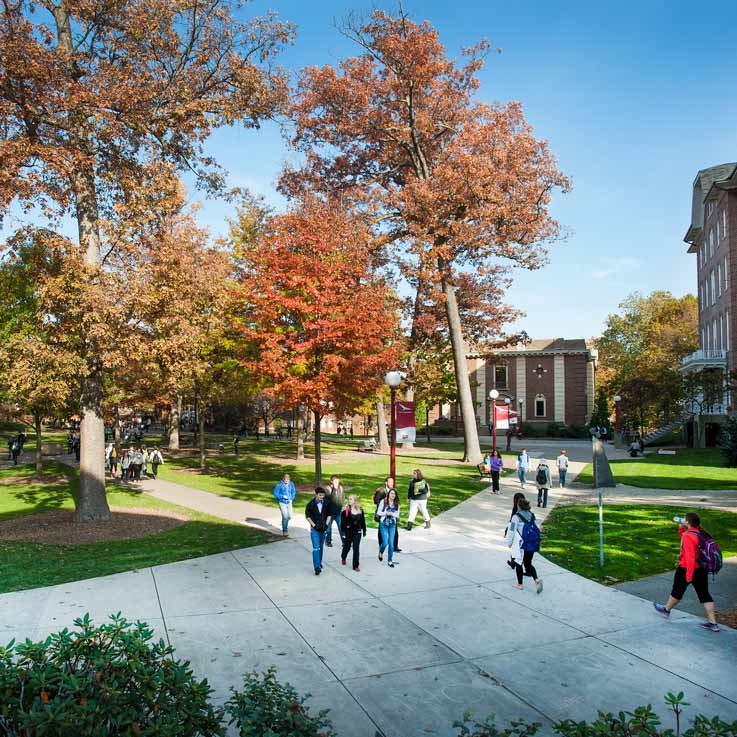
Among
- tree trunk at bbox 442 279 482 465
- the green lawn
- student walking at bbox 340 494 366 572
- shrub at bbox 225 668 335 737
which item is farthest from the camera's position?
tree trunk at bbox 442 279 482 465

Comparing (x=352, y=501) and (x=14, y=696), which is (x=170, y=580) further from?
(x=14, y=696)

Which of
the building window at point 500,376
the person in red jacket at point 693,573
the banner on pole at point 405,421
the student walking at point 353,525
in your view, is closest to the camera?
the person in red jacket at point 693,573

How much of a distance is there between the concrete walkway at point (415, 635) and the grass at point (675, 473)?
14249 mm

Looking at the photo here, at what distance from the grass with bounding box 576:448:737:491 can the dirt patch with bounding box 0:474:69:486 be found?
21.3 metres

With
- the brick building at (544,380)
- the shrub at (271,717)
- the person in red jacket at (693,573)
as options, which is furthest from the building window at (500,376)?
the shrub at (271,717)

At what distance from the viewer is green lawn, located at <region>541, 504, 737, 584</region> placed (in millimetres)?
11320

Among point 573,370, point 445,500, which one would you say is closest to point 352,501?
point 445,500

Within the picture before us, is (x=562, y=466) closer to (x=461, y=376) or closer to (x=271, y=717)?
(x=461, y=376)

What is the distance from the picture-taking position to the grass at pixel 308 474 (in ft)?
68.9

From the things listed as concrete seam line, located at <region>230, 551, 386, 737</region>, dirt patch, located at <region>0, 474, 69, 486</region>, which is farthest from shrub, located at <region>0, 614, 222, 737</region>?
dirt patch, located at <region>0, 474, 69, 486</region>

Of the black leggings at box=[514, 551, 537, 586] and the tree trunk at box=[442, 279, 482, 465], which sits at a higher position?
the tree trunk at box=[442, 279, 482, 465]

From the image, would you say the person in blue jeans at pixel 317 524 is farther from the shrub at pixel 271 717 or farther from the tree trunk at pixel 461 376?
the tree trunk at pixel 461 376

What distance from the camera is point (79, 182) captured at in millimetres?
15938

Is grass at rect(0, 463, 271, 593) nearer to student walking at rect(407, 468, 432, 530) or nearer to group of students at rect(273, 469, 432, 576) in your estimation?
group of students at rect(273, 469, 432, 576)
